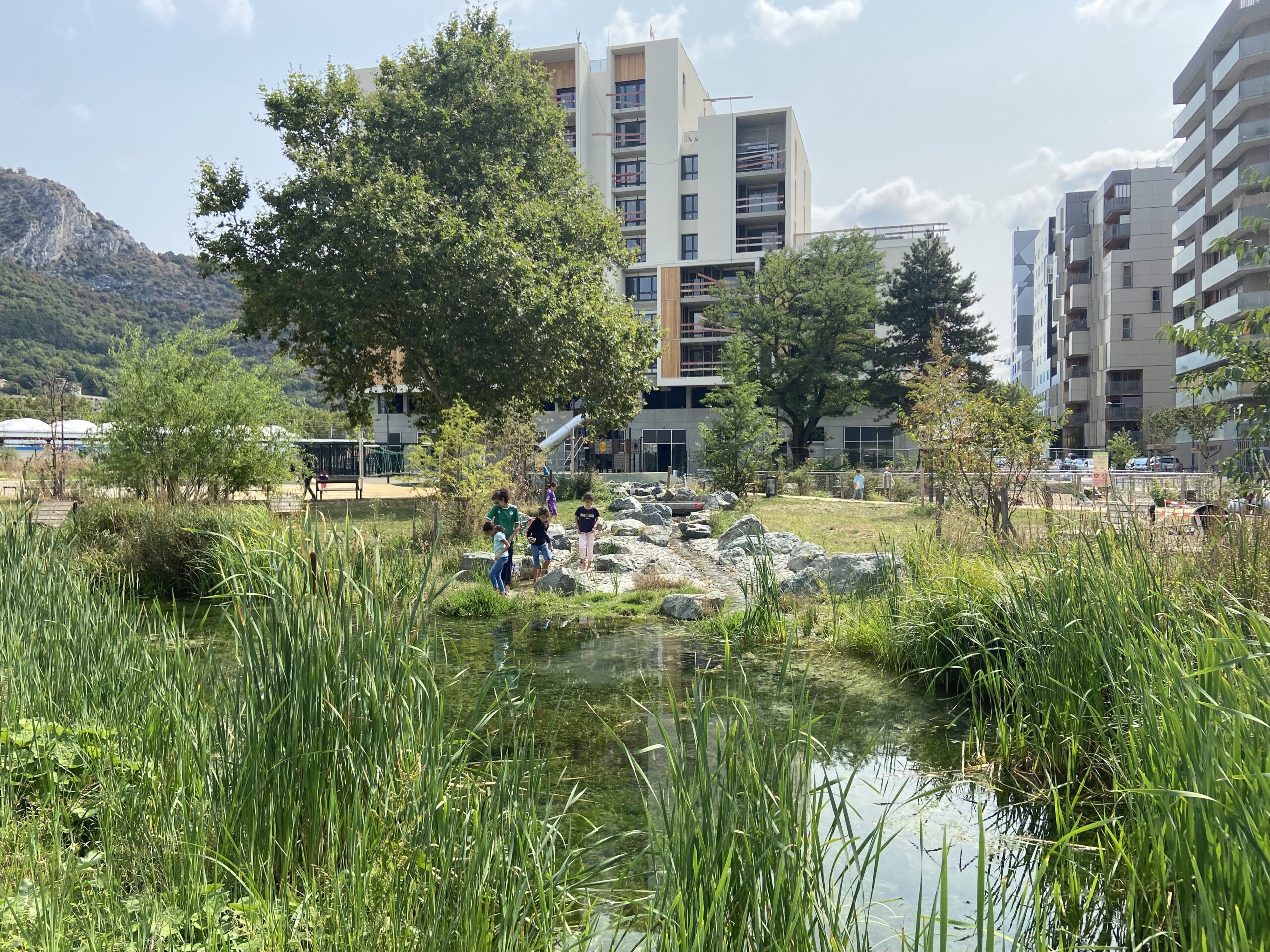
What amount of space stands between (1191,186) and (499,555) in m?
53.1

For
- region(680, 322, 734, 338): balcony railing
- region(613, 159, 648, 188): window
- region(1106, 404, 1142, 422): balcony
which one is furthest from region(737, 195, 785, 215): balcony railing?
region(1106, 404, 1142, 422): balcony

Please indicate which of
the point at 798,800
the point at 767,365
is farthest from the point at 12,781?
the point at 767,365

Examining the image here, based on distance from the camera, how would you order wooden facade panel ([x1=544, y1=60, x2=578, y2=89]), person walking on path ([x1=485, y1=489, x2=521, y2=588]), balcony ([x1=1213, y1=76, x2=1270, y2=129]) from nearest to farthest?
person walking on path ([x1=485, y1=489, x2=521, y2=588]) → balcony ([x1=1213, y1=76, x2=1270, y2=129]) → wooden facade panel ([x1=544, y1=60, x2=578, y2=89])

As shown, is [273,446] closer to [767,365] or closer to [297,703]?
[297,703]

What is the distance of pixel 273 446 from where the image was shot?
59.5ft

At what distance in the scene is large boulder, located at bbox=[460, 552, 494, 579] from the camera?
1177cm

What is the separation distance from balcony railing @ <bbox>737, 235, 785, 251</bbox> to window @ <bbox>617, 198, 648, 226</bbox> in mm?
6565

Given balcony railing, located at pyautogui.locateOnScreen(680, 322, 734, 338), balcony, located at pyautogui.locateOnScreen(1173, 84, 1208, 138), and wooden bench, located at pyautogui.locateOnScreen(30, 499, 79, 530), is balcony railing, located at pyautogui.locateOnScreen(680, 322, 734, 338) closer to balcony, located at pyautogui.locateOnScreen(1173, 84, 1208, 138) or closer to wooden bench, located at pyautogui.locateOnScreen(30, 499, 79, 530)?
balcony, located at pyautogui.locateOnScreen(1173, 84, 1208, 138)

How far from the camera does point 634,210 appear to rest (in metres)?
55.8

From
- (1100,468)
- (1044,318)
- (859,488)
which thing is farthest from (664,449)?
(1044,318)

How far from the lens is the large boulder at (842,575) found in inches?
368

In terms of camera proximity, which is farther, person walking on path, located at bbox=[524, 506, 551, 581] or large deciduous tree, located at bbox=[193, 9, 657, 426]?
large deciduous tree, located at bbox=[193, 9, 657, 426]

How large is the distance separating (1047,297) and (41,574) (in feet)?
306

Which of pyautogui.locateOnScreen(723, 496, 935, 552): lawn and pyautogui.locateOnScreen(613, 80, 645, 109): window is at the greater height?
pyautogui.locateOnScreen(613, 80, 645, 109): window
